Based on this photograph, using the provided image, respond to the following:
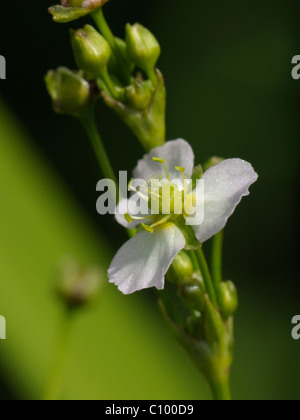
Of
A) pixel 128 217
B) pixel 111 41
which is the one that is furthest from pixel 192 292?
pixel 111 41

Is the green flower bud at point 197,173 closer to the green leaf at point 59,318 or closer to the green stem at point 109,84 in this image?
the green stem at point 109,84

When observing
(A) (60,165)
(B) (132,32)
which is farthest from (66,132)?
(B) (132,32)

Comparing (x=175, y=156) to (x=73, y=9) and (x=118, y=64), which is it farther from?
(x=73, y=9)

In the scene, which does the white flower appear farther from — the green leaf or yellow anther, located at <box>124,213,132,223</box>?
the green leaf

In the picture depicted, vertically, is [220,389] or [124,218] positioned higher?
[124,218]

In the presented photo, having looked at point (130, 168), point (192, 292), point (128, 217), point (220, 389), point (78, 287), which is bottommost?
point (220, 389)

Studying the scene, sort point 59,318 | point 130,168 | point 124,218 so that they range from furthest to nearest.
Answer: point 130,168
point 59,318
point 124,218
